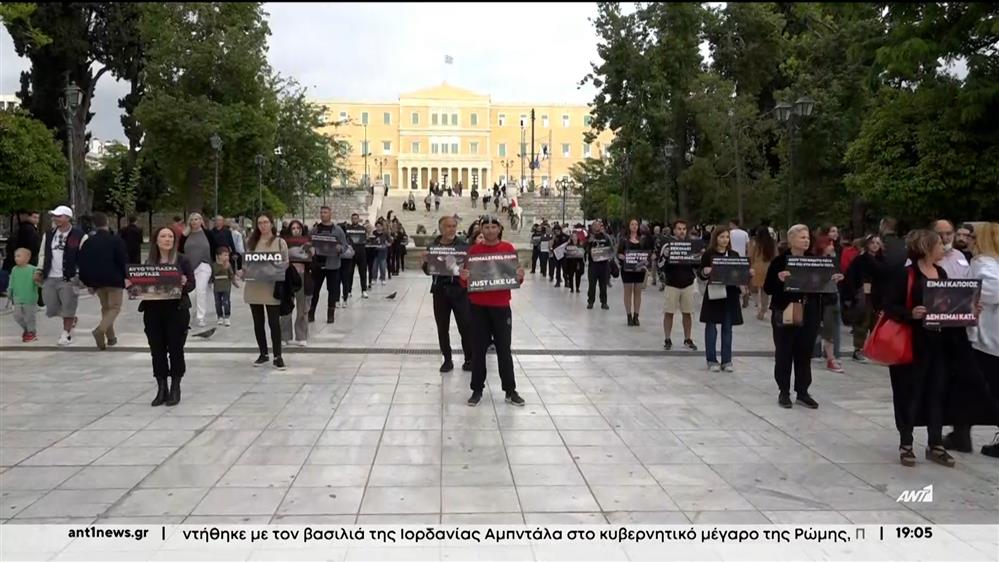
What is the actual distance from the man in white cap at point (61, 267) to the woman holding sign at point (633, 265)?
27.6 ft

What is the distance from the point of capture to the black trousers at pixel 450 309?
9297 millimetres

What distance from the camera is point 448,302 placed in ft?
31.3

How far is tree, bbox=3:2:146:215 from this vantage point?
39.7 meters

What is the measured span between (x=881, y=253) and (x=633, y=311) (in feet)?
20.0

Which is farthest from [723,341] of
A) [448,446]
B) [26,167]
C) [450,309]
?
[26,167]

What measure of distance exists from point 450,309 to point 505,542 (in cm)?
531

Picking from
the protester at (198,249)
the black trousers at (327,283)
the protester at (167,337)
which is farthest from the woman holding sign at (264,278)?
the black trousers at (327,283)

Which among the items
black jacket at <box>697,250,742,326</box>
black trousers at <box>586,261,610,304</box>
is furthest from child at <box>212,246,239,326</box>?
black jacket at <box>697,250,742,326</box>

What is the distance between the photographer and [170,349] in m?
8.04

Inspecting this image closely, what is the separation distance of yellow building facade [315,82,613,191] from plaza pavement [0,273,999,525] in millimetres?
109063

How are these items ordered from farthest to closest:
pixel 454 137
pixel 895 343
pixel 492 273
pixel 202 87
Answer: pixel 454 137 < pixel 202 87 < pixel 492 273 < pixel 895 343

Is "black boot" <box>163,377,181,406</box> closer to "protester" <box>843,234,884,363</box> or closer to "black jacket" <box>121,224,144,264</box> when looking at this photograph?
"protester" <box>843,234,884,363</box>

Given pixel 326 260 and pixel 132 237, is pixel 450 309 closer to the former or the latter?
pixel 326 260

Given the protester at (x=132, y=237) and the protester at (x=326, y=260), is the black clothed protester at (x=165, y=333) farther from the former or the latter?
the protester at (x=132, y=237)
